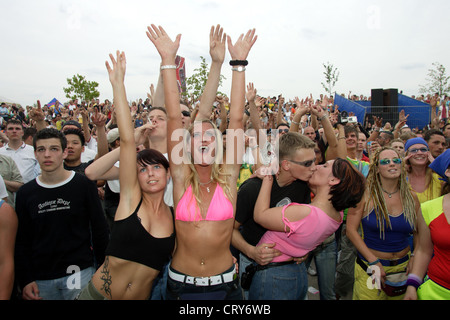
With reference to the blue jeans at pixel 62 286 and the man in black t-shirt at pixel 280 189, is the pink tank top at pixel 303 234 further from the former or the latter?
the blue jeans at pixel 62 286

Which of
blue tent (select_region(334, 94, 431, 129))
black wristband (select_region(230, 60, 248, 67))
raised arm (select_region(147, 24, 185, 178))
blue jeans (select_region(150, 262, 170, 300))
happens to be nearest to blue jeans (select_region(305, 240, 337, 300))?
blue jeans (select_region(150, 262, 170, 300))

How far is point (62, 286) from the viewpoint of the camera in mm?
2635

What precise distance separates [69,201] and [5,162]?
2.24 metres

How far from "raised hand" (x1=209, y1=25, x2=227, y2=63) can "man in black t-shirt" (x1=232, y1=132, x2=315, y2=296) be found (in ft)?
3.29

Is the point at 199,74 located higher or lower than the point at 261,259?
higher

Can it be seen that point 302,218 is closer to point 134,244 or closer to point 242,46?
point 134,244

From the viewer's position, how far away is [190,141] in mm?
2402

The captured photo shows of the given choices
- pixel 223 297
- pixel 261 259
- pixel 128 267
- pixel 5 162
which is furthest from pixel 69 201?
pixel 5 162

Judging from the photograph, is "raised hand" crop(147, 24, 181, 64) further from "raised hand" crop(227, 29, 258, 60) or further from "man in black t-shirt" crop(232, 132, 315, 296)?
"man in black t-shirt" crop(232, 132, 315, 296)

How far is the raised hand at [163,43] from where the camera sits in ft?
8.05

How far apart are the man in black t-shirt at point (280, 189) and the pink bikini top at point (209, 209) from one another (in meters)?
0.37

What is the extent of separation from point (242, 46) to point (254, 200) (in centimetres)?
142

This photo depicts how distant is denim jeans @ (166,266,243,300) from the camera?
7.09ft
